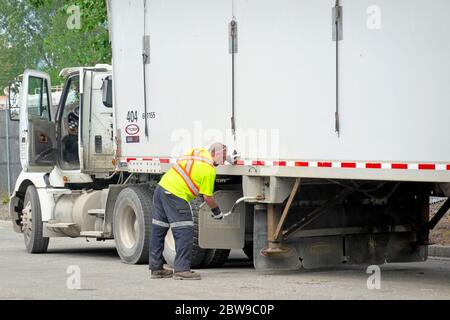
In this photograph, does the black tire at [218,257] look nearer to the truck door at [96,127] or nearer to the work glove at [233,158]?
the work glove at [233,158]

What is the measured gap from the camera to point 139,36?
15.0 meters

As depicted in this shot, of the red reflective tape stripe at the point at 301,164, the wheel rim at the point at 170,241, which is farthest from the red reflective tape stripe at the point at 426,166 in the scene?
the wheel rim at the point at 170,241

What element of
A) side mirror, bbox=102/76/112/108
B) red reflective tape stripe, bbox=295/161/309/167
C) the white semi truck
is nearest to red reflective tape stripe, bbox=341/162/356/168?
the white semi truck

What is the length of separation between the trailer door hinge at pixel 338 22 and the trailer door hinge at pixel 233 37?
5.55 ft

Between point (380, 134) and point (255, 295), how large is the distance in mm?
2023

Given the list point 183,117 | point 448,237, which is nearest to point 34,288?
point 183,117

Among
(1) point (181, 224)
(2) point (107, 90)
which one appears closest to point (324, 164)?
(1) point (181, 224)

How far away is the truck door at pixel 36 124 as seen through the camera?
17.2 m

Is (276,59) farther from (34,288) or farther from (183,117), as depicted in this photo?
(34,288)

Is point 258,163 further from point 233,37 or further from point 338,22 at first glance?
point 338,22

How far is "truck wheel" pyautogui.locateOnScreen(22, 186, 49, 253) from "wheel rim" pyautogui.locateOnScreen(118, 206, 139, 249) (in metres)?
2.34

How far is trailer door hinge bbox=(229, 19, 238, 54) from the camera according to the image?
13.4 metres

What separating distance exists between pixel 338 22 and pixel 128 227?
4783mm

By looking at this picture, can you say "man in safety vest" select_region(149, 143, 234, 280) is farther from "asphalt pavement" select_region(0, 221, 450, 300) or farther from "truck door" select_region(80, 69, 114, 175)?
"truck door" select_region(80, 69, 114, 175)
